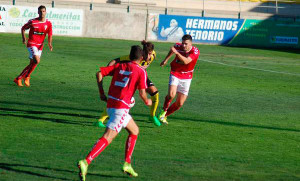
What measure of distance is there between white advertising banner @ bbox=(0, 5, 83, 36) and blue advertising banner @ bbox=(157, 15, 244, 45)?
19.8ft

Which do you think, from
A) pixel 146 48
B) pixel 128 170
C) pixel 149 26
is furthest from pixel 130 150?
pixel 149 26

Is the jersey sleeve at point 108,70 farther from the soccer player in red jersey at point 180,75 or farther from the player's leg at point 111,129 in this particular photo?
the soccer player in red jersey at point 180,75

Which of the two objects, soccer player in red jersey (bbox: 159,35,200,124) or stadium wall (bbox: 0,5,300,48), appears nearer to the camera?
soccer player in red jersey (bbox: 159,35,200,124)

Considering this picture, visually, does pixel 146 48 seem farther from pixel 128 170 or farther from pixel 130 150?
pixel 128 170

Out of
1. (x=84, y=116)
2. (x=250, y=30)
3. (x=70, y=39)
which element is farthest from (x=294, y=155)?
(x=250, y=30)

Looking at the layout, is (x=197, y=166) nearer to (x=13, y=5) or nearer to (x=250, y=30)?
(x=13, y=5)

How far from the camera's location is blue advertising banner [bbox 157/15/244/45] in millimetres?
38656

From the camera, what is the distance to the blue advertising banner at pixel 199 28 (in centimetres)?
3866

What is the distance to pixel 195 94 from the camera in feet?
55.6

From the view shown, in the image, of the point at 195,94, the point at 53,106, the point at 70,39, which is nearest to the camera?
the point at 53,106

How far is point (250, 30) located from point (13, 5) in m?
17.1

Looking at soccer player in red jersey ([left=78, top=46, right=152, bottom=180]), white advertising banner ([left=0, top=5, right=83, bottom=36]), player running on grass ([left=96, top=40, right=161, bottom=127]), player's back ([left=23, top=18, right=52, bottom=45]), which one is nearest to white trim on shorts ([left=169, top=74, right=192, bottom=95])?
player running on grass ([left=96, top=40, right=161, bottom=127])

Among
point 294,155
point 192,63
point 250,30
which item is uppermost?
point 192,63

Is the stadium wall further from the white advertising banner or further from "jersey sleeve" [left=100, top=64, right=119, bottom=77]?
"jersey sleeve" [left=100, top=64, right=119, bottom=77]
